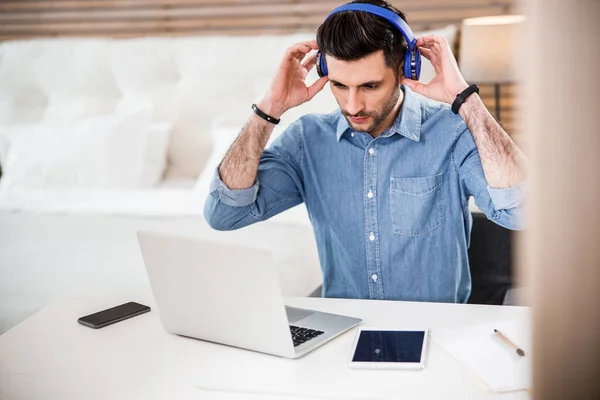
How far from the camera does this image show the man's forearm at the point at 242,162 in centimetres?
172

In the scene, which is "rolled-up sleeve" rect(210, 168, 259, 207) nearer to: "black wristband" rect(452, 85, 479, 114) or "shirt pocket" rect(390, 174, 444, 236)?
"shirt pocket" rect(390, 174, 444, 236)

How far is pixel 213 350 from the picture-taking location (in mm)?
1283

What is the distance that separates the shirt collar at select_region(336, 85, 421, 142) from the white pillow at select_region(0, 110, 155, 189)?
1.47 meters

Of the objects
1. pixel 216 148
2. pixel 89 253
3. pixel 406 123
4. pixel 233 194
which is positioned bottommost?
pixel 89 253

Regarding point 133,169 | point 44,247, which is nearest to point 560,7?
point 44,247

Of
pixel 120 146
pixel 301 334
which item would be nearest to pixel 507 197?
pixel 301 334

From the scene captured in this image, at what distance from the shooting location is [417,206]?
66.5 inches

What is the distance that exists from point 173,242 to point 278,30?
230 cm

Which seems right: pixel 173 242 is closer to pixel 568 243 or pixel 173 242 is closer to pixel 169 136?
pixel 568 243

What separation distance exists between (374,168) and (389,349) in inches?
23.0

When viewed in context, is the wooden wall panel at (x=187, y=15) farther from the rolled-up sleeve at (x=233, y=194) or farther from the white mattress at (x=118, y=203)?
the rolled-up sleeve at (x=233, y=194)

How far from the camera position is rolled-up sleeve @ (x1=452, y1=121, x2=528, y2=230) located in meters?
1.54

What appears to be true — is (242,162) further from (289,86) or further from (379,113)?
(379,113)

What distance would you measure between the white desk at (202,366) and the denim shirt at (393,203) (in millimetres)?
251
